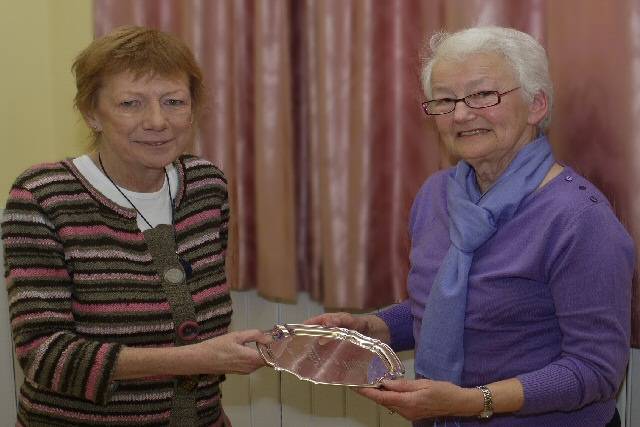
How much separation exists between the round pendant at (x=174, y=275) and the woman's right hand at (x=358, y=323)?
1.11ft

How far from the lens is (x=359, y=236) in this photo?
2.22 meters

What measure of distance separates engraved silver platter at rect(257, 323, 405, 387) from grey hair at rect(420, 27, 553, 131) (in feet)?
2.18

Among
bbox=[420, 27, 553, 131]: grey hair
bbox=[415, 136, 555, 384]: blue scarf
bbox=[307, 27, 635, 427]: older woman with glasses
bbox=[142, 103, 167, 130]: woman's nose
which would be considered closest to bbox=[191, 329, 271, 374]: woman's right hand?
bbox=[307, 27, 635, 427]: older woman with glasses

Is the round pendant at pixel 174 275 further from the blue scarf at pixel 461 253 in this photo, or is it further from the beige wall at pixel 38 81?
the beige wall at pixel 38 81

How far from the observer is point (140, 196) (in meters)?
1.77

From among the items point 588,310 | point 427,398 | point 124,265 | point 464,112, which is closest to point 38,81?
point 124,265

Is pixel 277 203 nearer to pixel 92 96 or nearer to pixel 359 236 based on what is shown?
pixel 359 236

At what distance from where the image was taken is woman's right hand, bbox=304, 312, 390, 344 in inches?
72.3

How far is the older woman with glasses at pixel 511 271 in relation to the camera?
1455 mm

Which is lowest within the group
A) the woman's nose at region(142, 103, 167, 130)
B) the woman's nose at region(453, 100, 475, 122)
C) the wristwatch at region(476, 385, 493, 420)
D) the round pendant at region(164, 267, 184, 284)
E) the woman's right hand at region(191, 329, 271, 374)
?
the wristwatch at region(476, 385, 493, 420)

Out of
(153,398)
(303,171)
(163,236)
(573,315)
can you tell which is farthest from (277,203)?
(573,315)

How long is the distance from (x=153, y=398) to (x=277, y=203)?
0.82 meters

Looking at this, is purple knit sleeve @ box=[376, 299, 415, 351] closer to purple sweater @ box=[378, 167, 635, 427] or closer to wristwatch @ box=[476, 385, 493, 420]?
purple sweater @ box=[378, 167, 635, 427]

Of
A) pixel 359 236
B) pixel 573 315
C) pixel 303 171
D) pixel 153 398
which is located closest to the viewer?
pixel 573 315
